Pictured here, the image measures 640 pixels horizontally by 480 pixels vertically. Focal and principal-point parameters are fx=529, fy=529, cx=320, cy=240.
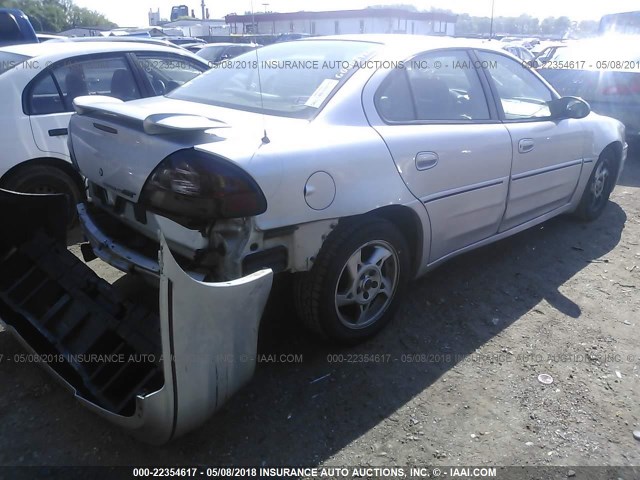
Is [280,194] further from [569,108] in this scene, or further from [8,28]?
[8,28]

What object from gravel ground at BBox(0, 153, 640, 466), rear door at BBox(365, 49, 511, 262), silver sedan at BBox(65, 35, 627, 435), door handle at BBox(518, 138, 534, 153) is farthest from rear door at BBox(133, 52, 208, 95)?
door handle at BBox(518, 138, 534, 153)

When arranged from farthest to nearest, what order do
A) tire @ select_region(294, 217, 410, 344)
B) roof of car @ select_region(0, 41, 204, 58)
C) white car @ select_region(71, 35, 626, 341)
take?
roof of car @ select_region(0, 41, 204, 58) → tire @ select_region(294, 217, 410, 344) → white car @ select_region(71, 35, 626, 341)

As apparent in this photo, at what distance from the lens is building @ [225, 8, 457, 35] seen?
36.3m

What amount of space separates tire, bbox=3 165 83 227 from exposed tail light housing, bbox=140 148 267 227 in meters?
2.11

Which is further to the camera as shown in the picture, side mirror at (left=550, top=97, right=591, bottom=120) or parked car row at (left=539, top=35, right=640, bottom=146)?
parked car row at (left=539, top=35, right=640, bottom=146)

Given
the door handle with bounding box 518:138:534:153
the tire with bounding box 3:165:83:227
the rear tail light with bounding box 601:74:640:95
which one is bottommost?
the tire with bounding box 3:165:83:227

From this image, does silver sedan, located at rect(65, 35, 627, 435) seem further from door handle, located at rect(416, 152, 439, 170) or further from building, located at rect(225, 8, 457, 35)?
building, located at rect(225, 8, 457, 35)

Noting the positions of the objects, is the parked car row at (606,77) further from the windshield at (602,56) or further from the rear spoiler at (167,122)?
the rear spoiler at (167,122)

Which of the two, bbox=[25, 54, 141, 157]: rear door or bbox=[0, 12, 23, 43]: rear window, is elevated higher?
bbox=[0, 12, 23, 43]: rear window

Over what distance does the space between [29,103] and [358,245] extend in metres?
3.02

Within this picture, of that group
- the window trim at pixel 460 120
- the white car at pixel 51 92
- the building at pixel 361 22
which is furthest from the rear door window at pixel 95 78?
the building at pixel 361 22

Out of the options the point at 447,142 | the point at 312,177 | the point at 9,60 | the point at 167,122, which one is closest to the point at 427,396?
the point at 312,177

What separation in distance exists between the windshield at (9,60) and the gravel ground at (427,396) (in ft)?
5.97

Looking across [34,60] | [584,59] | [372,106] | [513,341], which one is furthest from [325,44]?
[584,59]
